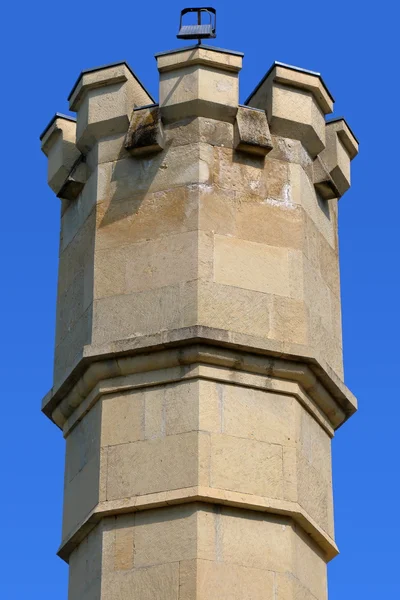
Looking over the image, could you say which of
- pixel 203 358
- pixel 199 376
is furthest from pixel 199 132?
pixel 199 376

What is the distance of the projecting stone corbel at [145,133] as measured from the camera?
11.3 meters

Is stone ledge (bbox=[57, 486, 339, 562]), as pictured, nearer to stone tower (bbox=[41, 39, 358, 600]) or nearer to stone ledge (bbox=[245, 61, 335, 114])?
stone tower (bbox=[41, 39, 358, 600])

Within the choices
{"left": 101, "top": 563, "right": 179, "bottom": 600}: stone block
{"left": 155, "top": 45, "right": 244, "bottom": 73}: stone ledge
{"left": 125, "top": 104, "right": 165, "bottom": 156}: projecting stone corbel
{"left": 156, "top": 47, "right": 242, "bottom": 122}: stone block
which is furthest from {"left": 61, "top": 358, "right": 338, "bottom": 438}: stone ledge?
{"left": 155, "top": 45, "right": 244, "bottom": 73}: stone ledge

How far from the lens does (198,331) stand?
412 inches

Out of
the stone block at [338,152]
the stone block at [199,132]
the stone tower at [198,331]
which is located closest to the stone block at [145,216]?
the stone tower at [198,331]

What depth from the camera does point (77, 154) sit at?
39.2 feet

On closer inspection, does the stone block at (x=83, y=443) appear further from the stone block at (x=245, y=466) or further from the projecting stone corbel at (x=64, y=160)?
the projecting stone corbel at (x=64, y=160)

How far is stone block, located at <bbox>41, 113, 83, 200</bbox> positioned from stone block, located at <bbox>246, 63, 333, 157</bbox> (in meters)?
1.33

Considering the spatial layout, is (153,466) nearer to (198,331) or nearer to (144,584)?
(144,584)

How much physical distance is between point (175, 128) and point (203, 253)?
3.39ft

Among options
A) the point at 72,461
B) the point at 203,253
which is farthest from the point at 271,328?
the point at 72,461

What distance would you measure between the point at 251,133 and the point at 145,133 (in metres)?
0.72

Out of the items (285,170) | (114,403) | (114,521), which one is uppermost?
(285,170)

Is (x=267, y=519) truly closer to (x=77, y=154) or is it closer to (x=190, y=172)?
(x=190, y=172)
